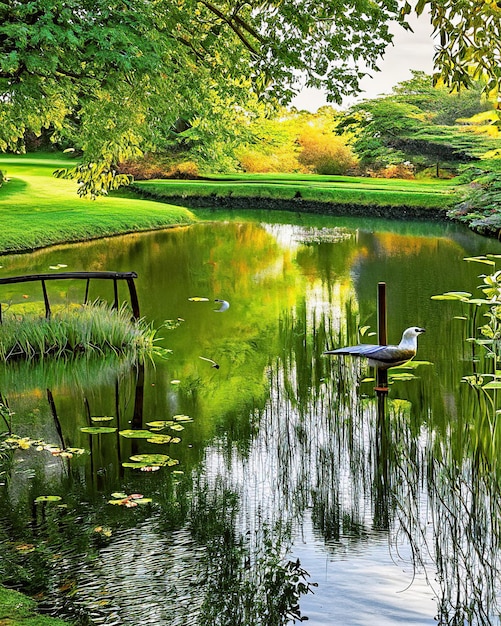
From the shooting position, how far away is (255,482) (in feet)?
21.1

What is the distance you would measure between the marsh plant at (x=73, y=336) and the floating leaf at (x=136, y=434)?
3.21 meters

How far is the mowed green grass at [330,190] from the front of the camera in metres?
34.9

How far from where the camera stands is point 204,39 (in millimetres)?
13148

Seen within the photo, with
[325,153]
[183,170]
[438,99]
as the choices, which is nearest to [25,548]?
[183,170]

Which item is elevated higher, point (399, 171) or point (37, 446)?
point (399, 171)

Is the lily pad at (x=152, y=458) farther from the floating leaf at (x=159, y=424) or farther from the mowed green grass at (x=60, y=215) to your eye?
the mowed green grass at (x=60, y=215)

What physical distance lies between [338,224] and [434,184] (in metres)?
12.4

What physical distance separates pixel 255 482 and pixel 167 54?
705 centimetres

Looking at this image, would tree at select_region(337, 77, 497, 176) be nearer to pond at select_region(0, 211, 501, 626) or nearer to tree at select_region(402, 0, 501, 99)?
pond at select_region(0, 211, 501, 626)

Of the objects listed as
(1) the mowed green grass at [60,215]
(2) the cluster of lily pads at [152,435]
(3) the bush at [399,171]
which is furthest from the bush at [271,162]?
(2) the cluster of lily pads at [152,435]

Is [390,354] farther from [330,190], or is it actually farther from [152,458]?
[330,190]

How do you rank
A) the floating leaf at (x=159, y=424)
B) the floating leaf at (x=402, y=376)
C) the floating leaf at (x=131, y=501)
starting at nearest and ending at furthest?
the floating leaf at (x=131, y=501), the floating leaf at (x=159, y=424), the floating leaf at (x=402, y=376)

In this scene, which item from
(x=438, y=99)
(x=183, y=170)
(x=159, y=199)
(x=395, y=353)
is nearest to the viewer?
(x=395, y=353)

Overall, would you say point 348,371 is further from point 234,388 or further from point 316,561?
point 316,561
